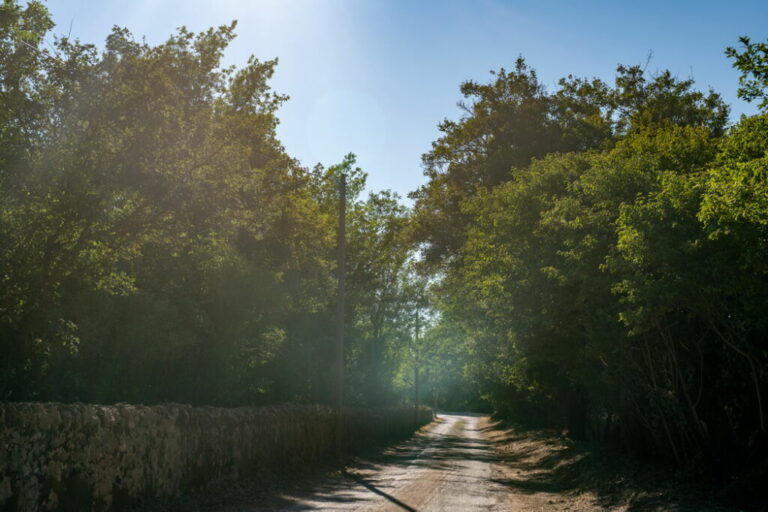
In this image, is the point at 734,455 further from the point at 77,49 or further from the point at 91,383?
the point at 91,383

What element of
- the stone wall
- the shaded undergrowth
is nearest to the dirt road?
the shaded undergrowth

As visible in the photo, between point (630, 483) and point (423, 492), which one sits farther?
point (423, 492)

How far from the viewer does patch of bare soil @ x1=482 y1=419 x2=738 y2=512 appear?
503 inches

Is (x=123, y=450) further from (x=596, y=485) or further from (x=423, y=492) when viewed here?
(x=596, y=485)

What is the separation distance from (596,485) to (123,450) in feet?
38.2

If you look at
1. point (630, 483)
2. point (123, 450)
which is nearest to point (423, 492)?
point (630, 483)

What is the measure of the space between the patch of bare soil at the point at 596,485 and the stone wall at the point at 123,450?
22.2 feet

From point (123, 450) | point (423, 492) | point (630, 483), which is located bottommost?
point (423, 492)

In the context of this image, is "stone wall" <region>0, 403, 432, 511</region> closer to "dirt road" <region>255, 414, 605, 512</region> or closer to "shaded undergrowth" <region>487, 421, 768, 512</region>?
"dirt road" <region>255, 414, 605, 512</region>

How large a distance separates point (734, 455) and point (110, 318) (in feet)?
58.5

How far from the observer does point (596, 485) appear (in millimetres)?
16906

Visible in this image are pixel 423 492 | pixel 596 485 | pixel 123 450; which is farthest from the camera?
pixel 596 485

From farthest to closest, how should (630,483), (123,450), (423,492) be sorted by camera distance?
(423,492) < (630,483) < (123,450)

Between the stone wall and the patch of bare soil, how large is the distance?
676 centimetres
